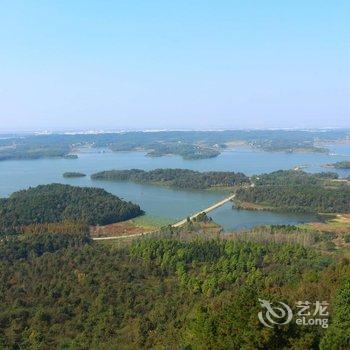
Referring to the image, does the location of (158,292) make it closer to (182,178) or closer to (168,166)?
(182,178)

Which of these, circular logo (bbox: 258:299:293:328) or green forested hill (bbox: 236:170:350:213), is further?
green forested hill (bbox: 236:170:350:213)

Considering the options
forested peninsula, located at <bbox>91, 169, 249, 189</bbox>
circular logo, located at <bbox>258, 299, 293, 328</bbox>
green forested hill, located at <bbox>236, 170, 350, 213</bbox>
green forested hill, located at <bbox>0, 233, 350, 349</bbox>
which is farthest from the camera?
forested peninsula, located at <bbox>91, 169, 249, 189</bbox>

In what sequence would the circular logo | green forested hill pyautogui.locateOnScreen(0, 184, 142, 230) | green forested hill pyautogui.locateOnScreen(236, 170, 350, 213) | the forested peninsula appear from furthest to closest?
1. the forested peninsula
2. green forested hill pyautogui.locateOnScreen(236, 170, 350, 213)
3. green forested hill pyautogui.locateOnScreen(0, 184, 142, 230)
4. the circular logo

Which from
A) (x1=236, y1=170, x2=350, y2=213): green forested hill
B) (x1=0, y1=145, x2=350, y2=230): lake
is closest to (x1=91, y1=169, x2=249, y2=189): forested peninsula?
(x1=0, y1=145, x2=350, y2=230): lake

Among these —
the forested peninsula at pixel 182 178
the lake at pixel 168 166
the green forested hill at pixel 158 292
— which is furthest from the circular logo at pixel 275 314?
the forested peninsula at pixel 182 178

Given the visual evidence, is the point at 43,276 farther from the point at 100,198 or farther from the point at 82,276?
the point at 100,198

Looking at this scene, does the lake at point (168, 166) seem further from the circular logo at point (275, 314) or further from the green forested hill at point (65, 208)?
the circular logo at point (275, 314)

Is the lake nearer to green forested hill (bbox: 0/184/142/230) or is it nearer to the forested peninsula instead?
the forested peninsula
